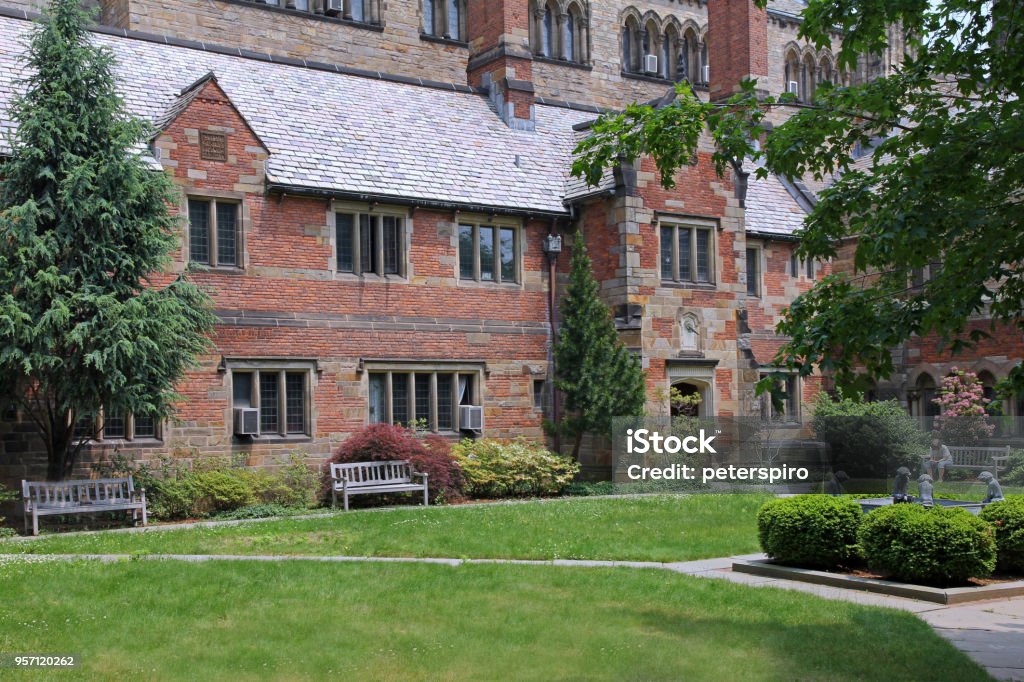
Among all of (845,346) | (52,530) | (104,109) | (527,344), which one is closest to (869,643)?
(845,346)

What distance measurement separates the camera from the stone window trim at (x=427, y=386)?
924 inches

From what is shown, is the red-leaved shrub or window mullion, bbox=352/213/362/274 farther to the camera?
window mullion, bbox=352/213/362/274

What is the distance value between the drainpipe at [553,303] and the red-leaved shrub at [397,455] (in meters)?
4.13

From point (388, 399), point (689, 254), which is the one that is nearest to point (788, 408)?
point (689, 254)

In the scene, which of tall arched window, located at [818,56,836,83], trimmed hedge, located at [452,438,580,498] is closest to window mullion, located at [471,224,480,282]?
trimmed hedge, located at [452,438,580,498]

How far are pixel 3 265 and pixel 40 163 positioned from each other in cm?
187

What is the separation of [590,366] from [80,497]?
36.1ft

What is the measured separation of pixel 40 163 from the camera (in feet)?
60.7

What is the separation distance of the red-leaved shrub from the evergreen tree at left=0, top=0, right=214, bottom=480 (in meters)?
3.91

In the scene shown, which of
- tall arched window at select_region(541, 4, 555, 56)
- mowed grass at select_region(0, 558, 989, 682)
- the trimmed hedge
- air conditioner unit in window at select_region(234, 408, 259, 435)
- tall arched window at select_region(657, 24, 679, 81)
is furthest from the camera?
tall arched window at select_region(657, 24, 679, 81)

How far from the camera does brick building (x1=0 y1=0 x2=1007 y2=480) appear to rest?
848 inches

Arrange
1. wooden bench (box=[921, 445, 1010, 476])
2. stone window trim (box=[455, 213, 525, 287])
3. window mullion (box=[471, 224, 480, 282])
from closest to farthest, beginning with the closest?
stone window trim (box=[455, 213, 525, 287])
window mullion (box=[471, 224, 480, 282])
wooden bench (box=[921, 445, 1010, 476])

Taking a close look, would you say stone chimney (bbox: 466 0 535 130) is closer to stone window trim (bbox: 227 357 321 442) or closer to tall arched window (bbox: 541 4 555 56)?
tall arched window (bbox: 541 4 555 56)

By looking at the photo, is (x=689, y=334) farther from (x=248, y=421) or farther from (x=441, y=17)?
(x=441, y=17)
